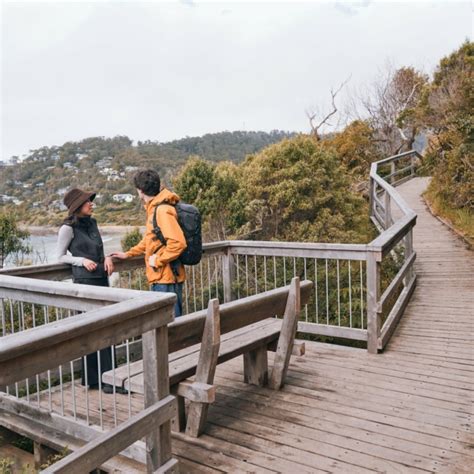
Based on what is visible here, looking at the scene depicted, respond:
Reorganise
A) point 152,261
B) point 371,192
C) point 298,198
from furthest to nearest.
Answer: point 298,198 < point 371,192 < point 152,261

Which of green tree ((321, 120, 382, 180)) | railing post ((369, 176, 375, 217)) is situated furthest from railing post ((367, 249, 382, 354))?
green tree ((321, 120, 382, 180))

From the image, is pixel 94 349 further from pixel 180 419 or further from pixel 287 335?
pixel 287 335

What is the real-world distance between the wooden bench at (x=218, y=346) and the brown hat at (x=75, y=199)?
1.54 meters

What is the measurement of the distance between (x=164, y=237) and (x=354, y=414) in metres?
1.97

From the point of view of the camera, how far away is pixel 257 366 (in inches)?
164

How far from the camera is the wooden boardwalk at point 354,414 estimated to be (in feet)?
9.90

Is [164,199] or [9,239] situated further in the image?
[9,239]

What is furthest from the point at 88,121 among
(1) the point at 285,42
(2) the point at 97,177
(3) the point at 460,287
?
(3) the point at 460,287

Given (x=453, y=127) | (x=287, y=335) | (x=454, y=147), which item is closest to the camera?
(x=287, y=335)

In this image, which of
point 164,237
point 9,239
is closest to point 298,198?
point 164,237

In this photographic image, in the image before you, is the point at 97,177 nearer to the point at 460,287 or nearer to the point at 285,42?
the point at 285,42

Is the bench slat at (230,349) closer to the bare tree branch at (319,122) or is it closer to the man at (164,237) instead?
the man at (164,237)

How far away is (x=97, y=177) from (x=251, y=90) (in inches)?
591

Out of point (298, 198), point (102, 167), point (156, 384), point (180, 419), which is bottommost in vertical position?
point (180, 419)
